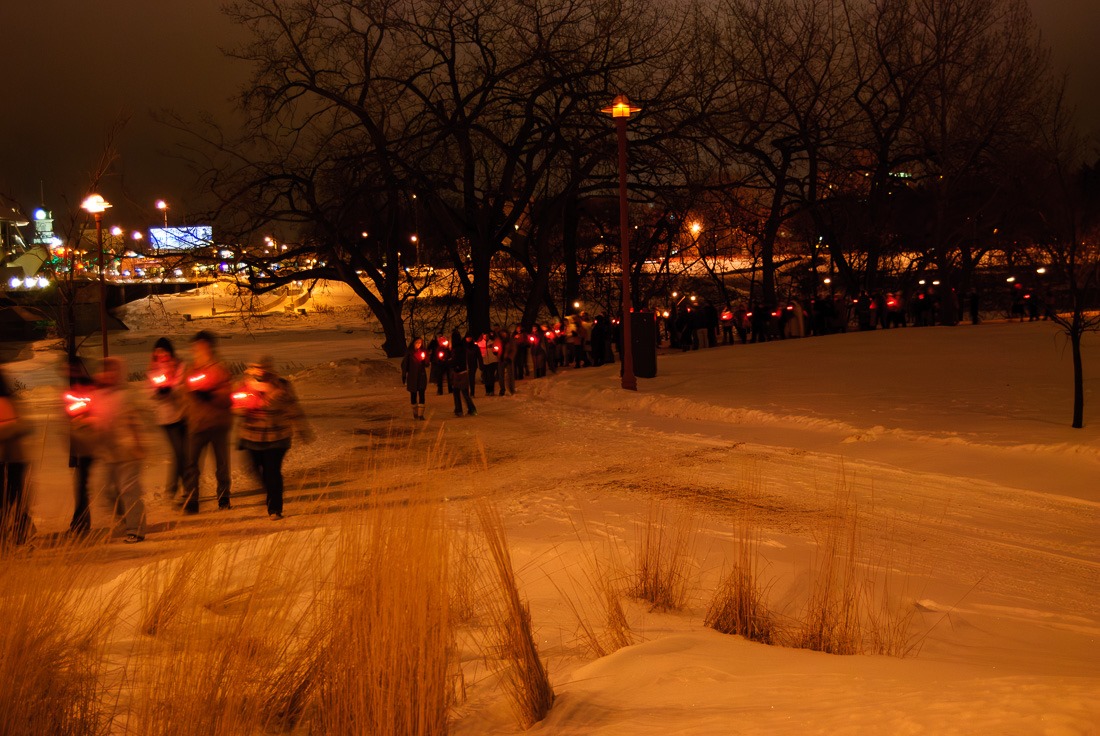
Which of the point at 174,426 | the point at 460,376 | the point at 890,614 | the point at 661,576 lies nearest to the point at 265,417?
the point at 174,426

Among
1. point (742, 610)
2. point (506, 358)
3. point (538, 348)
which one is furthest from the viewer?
point (538, 348)

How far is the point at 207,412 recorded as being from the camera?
34.2ft

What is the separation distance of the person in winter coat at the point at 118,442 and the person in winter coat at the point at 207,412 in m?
1.32

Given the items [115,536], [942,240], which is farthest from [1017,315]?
[115,536]

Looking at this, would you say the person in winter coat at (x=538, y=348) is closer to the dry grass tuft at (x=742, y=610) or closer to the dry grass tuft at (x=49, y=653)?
the dry grass tuft at (x=742, y=610)

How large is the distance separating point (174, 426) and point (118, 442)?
201cm

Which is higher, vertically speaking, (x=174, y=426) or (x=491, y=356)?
(x=491, y=356)

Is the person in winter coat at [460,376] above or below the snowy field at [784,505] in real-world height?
above

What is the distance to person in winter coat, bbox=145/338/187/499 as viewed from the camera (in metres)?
10.8

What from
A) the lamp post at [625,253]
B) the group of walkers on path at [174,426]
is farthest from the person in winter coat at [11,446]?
the lamp post at [625,253]

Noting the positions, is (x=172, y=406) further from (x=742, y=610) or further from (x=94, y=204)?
(x=94, y=204)

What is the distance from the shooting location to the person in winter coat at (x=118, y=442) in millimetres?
8844

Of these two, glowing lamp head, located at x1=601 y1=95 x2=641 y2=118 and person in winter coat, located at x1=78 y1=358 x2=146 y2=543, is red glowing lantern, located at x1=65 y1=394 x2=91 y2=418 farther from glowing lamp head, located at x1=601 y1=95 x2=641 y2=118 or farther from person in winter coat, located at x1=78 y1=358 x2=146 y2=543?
glowing lamp head, located at x1=601 y1=95 x2=641 y2=118

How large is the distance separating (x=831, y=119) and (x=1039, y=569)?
29614 mm
